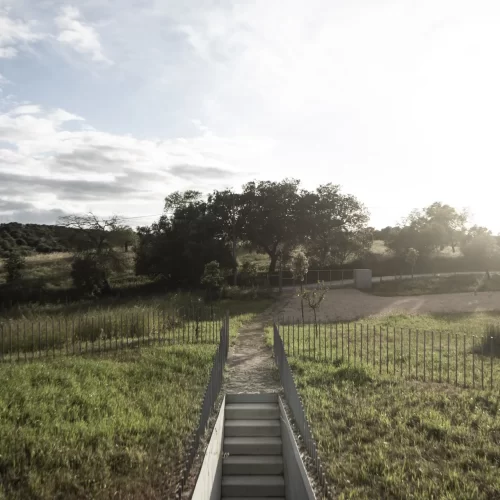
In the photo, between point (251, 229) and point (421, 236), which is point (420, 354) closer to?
point (251, 229)

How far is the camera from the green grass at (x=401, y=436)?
6.65m

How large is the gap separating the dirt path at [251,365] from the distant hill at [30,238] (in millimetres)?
44003

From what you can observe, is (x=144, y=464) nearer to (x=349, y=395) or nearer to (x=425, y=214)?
(x=349, y=395)

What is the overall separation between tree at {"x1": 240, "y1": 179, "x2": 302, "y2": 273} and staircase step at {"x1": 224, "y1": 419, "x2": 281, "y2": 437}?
27818 mm

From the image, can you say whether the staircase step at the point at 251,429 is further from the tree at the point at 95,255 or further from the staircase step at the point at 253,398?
the tree at the point at 95,255

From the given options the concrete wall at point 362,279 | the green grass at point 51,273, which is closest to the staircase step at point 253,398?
the concrete wall at point 362,279

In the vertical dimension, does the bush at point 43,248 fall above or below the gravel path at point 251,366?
above

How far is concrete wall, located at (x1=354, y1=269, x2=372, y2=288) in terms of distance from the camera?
35.7 metres

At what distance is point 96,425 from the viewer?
853cm

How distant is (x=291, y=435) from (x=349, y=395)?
255cm

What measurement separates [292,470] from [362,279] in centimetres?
2925

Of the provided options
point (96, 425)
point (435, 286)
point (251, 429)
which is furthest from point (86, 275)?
point (251, 429)

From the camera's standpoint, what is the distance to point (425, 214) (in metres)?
59.2

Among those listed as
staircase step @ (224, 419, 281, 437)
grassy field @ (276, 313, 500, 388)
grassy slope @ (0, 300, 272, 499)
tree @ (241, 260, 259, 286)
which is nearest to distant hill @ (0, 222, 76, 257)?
tree @ (241, 260, 259, 286)
